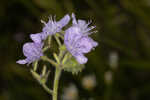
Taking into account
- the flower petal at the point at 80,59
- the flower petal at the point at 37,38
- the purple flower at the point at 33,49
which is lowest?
the flower petal at the point at 80,59

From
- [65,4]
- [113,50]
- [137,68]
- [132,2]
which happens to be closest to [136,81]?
[137,68]

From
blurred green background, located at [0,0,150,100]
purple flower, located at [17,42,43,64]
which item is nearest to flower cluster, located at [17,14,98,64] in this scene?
purple flower, located at [17,42,43,64]

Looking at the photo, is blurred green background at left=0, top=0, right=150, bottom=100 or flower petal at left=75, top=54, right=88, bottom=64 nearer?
flower petal at left=75, top=54, right=88, bottom=64

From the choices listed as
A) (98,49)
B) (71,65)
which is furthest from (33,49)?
(98,49)

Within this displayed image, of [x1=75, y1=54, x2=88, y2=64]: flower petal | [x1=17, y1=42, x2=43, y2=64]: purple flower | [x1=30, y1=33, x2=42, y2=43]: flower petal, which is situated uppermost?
[x1=30, y1=33, x2=42, y2=43]: flower petal

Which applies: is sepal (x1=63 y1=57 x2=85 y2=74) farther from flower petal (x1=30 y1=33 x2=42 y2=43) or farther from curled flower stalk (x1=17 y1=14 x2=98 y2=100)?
flower petal (x1=30 y1=33 x2=42 y2=43)

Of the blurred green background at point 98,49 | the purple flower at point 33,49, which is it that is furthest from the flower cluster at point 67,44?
the blurred green background at point 98,49

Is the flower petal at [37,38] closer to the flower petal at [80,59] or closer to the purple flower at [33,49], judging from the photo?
the purple flower at [33,49]

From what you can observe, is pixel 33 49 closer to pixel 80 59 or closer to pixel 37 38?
pixel 37 38

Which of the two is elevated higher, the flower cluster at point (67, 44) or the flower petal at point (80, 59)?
the flower cluster at point (67, 44)

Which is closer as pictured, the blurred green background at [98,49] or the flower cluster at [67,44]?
the flower cluster at [67,44]
